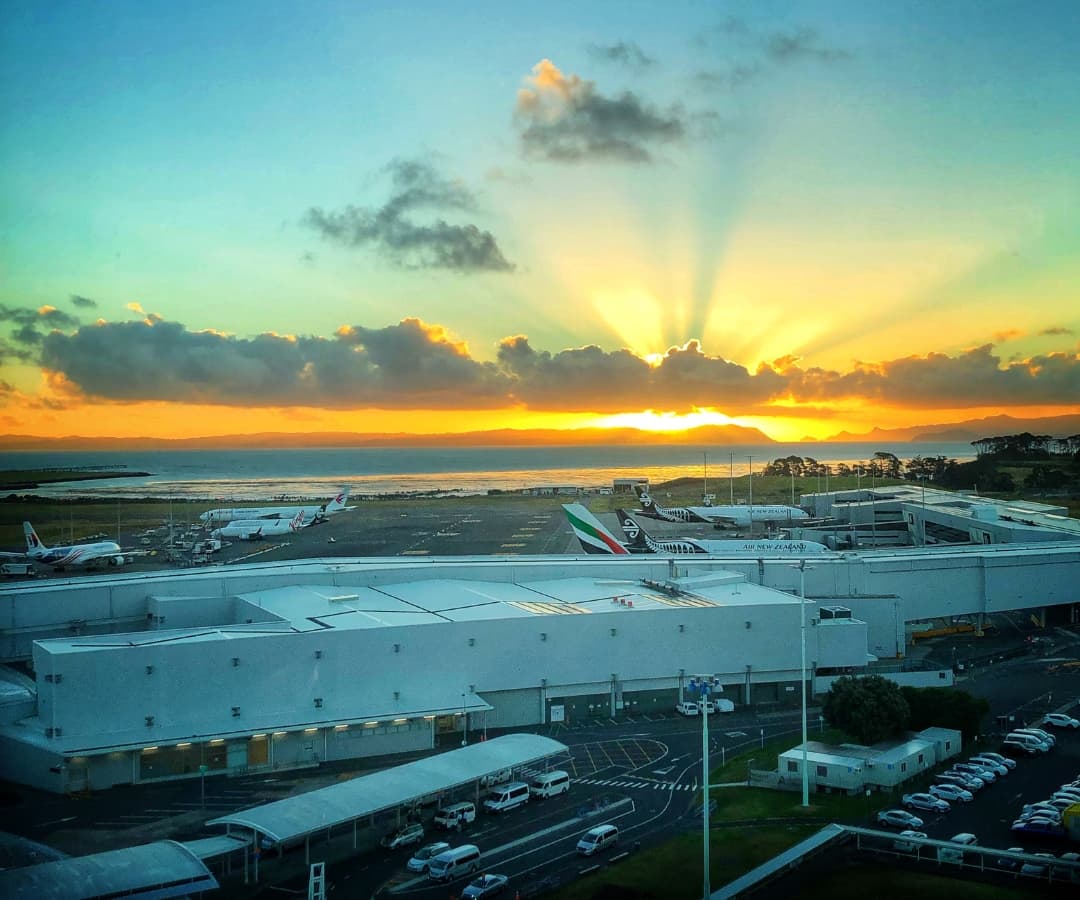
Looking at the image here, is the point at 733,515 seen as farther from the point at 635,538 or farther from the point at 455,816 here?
the point at 455,816

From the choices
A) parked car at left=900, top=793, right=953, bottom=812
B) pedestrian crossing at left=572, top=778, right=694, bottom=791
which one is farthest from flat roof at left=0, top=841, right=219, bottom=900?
parked car at left=900, top=793, right=953, bottom=812

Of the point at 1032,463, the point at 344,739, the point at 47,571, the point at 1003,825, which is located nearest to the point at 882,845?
the point at 1003,825

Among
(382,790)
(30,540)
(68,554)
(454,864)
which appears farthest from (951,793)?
(30,540)

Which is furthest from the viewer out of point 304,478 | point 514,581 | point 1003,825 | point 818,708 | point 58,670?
point 304,478

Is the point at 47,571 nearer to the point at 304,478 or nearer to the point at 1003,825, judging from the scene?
the point at 1003,825

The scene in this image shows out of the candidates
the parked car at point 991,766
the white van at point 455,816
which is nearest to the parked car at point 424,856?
the white van at point 455,816

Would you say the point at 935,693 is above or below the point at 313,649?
below

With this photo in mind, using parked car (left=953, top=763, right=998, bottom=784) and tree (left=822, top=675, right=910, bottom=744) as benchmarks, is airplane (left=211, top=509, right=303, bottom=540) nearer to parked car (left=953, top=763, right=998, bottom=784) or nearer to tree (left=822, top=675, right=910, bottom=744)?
tree (left=822, top=675, right=910, bottom=744)
